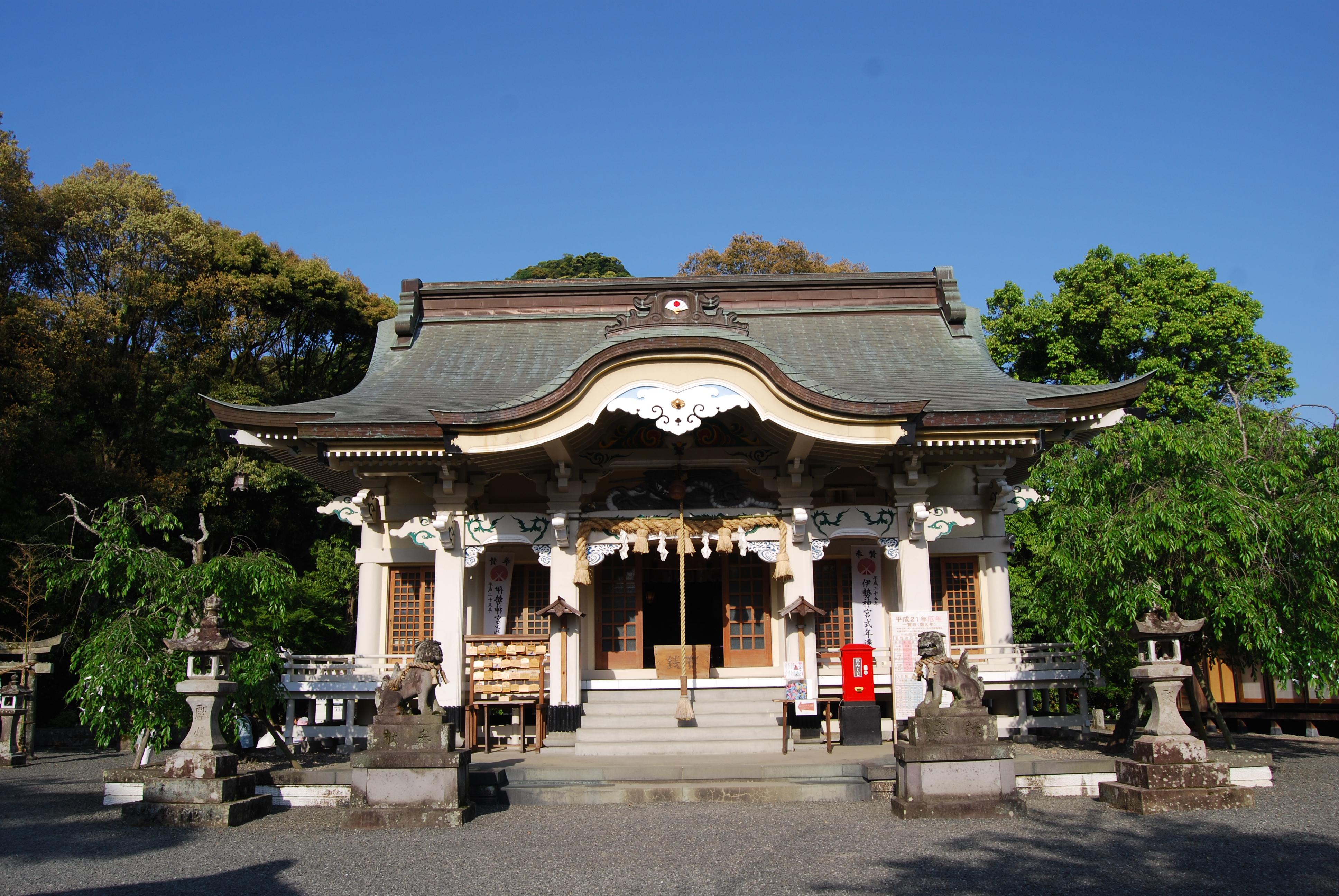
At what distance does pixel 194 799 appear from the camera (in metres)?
8.11

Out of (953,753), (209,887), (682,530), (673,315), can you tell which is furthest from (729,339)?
(209,887)

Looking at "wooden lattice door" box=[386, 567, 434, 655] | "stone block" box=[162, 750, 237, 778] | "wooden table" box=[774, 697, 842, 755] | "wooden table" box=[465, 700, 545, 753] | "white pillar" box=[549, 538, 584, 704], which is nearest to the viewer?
"stone block" box=[162, 750, 237, 778]

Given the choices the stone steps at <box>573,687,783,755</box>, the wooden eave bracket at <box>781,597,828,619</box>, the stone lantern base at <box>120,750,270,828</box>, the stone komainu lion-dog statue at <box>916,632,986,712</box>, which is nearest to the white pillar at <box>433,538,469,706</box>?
the stone steps at <box>573,687,783,755</box>

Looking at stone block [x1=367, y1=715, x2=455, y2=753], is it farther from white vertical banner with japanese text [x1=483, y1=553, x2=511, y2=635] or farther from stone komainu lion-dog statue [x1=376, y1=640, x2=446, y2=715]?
white vertical banner with japanese text [x1=483, y1=553, x2=511, y2=635]

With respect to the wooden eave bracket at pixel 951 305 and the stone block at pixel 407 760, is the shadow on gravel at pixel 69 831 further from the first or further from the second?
the wooden eave bracket at pixel 951 305

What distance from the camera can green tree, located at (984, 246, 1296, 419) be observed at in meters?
20.5

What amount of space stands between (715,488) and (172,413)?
1367cm

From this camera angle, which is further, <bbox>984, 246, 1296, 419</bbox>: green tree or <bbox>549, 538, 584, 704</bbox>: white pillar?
<bbox>984, 246, 1296, 419</bbox>: green tree

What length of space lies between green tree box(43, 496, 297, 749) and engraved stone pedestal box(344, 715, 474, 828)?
97.6 inches

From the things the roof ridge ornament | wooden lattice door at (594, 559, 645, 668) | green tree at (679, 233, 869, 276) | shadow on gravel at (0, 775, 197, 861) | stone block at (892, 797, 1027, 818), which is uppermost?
green tree at (679, 233, 869, 276)

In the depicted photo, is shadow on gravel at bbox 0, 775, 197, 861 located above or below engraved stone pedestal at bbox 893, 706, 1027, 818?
below

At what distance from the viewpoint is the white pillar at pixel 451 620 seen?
38.0ft

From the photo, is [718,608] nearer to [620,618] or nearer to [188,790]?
[620,618]

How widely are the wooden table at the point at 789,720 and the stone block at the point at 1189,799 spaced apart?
3213 millimetres
